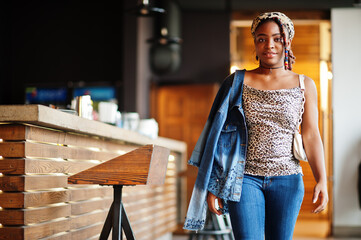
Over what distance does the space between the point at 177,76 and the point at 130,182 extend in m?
5.64

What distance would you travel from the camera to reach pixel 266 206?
1.89 m

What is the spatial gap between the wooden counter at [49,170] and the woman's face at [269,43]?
1160 mm

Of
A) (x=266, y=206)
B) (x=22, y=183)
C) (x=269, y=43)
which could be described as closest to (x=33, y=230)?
(x=22, y=183)

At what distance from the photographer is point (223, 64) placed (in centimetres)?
796

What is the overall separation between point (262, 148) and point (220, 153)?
162 millimetres

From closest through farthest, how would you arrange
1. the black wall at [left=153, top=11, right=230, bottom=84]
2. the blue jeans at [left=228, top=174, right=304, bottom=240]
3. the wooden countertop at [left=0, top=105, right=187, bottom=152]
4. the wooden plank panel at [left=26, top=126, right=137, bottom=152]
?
the blue jeans at [left=228, top=174, right=304, bottom=240]
the wooden countertop at [left=0, top=105, right=187, bottom=152]
the wooden plank panel at [left=26, top=126, right=137, bottom=152]
the black wall at [left=153, top=11, right=230, bottom=84]

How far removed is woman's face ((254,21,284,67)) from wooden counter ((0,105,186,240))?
1160mm

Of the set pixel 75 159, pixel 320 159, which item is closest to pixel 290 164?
pixel 320 159

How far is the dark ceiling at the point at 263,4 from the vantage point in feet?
24.7

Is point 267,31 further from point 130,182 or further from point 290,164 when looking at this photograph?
point 130,182

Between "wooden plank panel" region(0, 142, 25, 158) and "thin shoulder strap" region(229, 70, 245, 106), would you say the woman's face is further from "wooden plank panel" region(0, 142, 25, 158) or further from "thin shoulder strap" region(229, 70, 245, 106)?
"wooden plank panel" region(0, 142, 25, 158)

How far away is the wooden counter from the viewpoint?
8.38 feet

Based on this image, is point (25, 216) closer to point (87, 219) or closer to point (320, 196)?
point (87, 219)

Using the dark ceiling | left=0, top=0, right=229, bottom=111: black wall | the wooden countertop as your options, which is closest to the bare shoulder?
the wooden countertop
